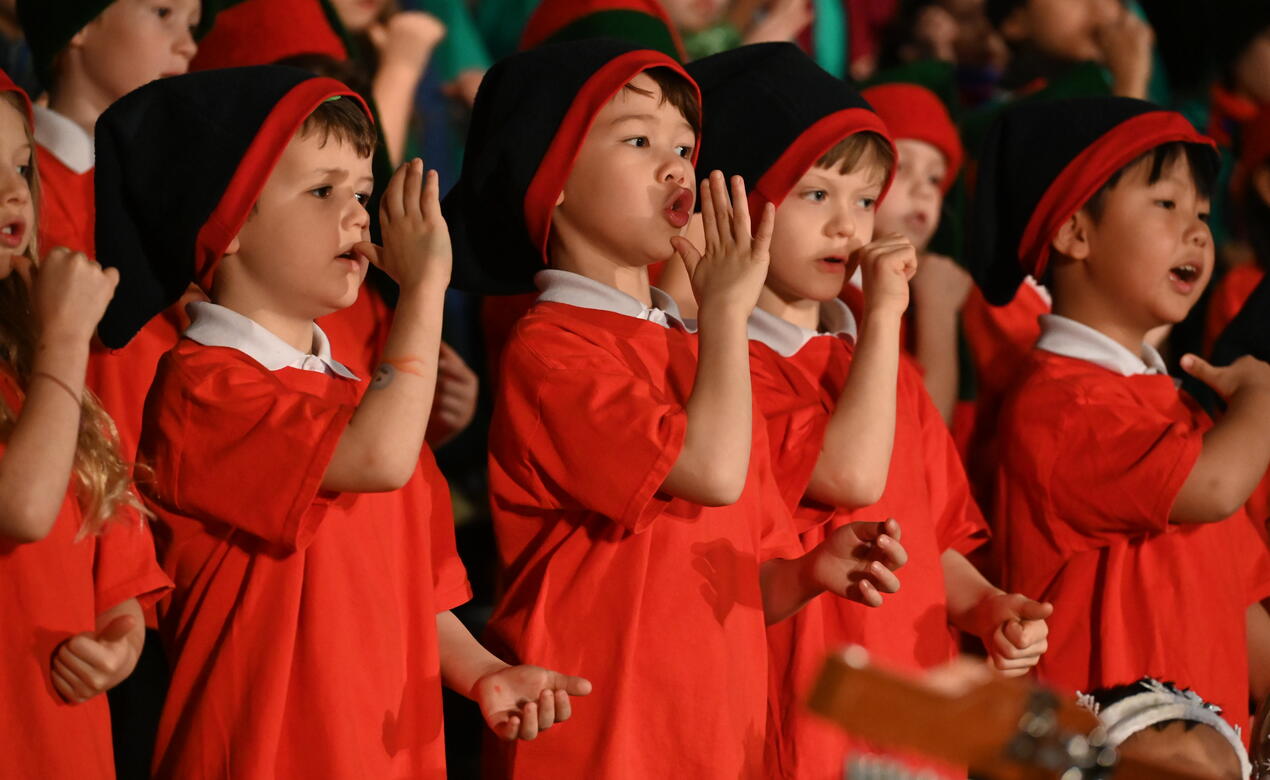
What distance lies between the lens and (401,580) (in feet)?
7.00

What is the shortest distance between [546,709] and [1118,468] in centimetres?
113

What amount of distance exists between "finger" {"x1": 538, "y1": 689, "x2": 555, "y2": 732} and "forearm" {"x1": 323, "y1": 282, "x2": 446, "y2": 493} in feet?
0.99

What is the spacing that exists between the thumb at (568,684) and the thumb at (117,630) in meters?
0.49

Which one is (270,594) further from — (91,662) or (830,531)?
(830,531)

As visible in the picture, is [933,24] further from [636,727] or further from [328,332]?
[636,727]

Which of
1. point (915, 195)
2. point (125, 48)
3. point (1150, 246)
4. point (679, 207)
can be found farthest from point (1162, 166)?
point (125, 48)

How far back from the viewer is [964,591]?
2609mm

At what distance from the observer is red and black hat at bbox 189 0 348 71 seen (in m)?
3.00

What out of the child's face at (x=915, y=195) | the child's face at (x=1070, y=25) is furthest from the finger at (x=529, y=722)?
the child's face at (x=1070, y=25)

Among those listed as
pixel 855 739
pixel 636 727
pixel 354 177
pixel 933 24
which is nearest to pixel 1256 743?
pixel 855 739

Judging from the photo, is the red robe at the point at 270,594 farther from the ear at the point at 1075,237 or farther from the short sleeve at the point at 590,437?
the ear at the point at 1075,237

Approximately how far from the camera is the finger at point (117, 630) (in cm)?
192

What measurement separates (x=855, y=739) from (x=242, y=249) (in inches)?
42.7

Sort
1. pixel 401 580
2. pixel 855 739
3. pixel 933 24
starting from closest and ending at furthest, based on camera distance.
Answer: pixel 401 580 → pixel 855 739 → pixel 933 24
